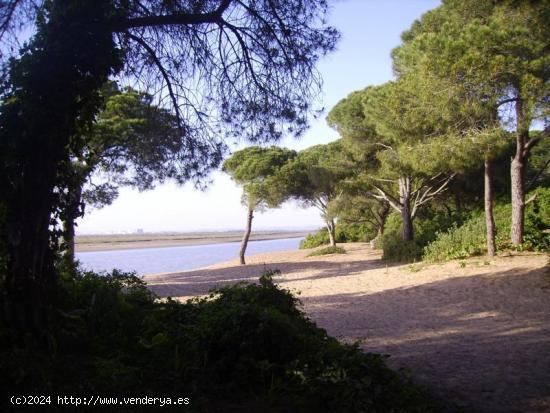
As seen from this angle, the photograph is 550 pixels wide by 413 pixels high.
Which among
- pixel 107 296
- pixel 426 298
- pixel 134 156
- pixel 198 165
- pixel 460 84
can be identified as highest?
pixel 460 84

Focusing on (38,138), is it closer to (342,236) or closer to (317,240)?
(317,240)

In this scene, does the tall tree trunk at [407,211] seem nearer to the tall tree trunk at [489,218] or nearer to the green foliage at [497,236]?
the green foliage at [497,236]

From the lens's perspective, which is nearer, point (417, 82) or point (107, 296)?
point (107, 296)

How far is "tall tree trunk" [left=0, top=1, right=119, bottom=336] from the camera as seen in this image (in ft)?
10.6

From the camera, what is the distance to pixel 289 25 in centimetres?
495

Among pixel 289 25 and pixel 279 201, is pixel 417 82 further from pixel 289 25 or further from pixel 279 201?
pixel 279 201

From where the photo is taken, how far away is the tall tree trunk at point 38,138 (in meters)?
3.22

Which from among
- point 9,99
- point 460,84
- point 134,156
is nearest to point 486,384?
point 9,99

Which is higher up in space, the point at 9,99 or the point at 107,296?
the point at 9,99

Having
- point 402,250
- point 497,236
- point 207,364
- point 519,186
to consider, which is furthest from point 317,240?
point 207,364

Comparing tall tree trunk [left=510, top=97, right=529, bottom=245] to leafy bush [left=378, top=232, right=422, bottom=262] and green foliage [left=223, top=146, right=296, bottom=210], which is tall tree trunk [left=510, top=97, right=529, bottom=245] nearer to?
leafy bush [left=378, top=232, right=422, bottom=262]

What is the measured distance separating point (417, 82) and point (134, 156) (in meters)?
7.32

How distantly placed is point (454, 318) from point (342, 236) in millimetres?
24082

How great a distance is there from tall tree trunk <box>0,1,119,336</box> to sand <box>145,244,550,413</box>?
324 centimetres
